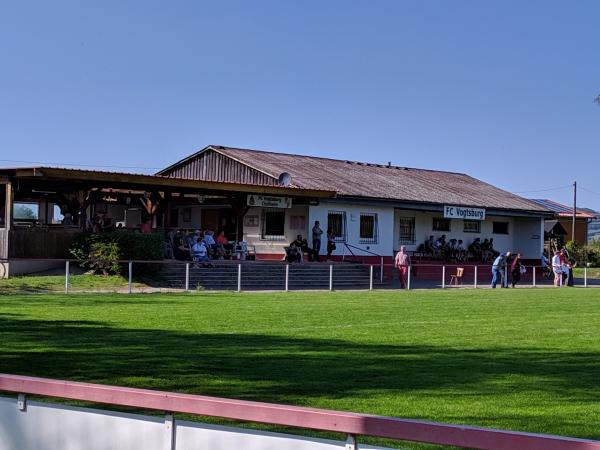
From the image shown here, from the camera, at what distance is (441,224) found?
45.1 meters

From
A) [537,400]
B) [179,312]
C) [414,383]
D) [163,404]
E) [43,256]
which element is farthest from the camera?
[43,256]

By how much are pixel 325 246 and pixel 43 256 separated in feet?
41.8

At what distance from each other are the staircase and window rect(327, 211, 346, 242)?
A: 266 centimetres

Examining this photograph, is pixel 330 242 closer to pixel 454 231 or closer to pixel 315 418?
pixel 454 231

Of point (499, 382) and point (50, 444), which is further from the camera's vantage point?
point (499, 382)

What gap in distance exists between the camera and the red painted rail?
4285 millimetres

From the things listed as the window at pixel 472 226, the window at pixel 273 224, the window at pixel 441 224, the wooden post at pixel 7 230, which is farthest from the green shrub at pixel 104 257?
the window at pixel 472 226

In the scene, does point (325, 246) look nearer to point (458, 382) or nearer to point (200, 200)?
point (200, 200)

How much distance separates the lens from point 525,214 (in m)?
48.0

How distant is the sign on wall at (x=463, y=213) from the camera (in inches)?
1699

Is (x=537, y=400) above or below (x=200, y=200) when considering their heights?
below

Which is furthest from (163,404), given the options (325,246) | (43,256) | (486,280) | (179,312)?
(486,280)

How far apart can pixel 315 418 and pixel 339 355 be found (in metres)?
7.54

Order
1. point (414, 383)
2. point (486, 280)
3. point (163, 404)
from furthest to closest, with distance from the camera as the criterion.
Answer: point (486, 280) < point (414, 383) < point (163, 404)
